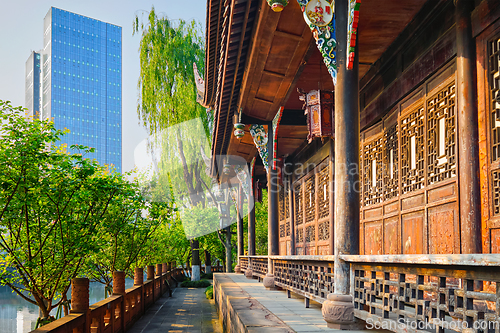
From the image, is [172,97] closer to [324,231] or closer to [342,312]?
[324,231]

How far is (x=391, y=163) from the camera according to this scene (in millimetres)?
6352

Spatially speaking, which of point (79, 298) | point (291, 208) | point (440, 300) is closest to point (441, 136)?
point (440, 300)

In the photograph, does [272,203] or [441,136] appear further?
[272,203]

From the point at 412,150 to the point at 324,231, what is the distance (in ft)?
15.6

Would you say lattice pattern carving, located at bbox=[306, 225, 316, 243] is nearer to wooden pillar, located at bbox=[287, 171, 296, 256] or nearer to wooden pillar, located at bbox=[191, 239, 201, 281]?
wooden pillar, located at bbox=[287, 171, 296, 256]

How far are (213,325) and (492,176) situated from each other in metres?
9.13

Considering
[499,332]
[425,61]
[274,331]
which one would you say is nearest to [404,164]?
[425,61]

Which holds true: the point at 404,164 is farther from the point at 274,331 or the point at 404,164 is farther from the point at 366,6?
the point at 274,331

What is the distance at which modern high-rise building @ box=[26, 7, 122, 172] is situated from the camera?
4596 inches

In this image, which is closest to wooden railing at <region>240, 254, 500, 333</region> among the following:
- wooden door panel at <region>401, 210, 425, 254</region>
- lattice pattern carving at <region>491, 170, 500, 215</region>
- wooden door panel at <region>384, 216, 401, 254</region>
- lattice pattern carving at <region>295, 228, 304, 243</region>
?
lattice pattern carving at <region>491, 170, 500, 215</region>

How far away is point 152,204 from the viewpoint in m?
13.4

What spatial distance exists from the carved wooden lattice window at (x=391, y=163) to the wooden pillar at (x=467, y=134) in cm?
156

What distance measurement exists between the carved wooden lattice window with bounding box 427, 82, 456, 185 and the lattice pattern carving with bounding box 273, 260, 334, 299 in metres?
1.59

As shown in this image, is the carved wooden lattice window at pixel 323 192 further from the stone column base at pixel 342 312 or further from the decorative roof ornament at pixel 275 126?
the stone column base at pixel 342 312
